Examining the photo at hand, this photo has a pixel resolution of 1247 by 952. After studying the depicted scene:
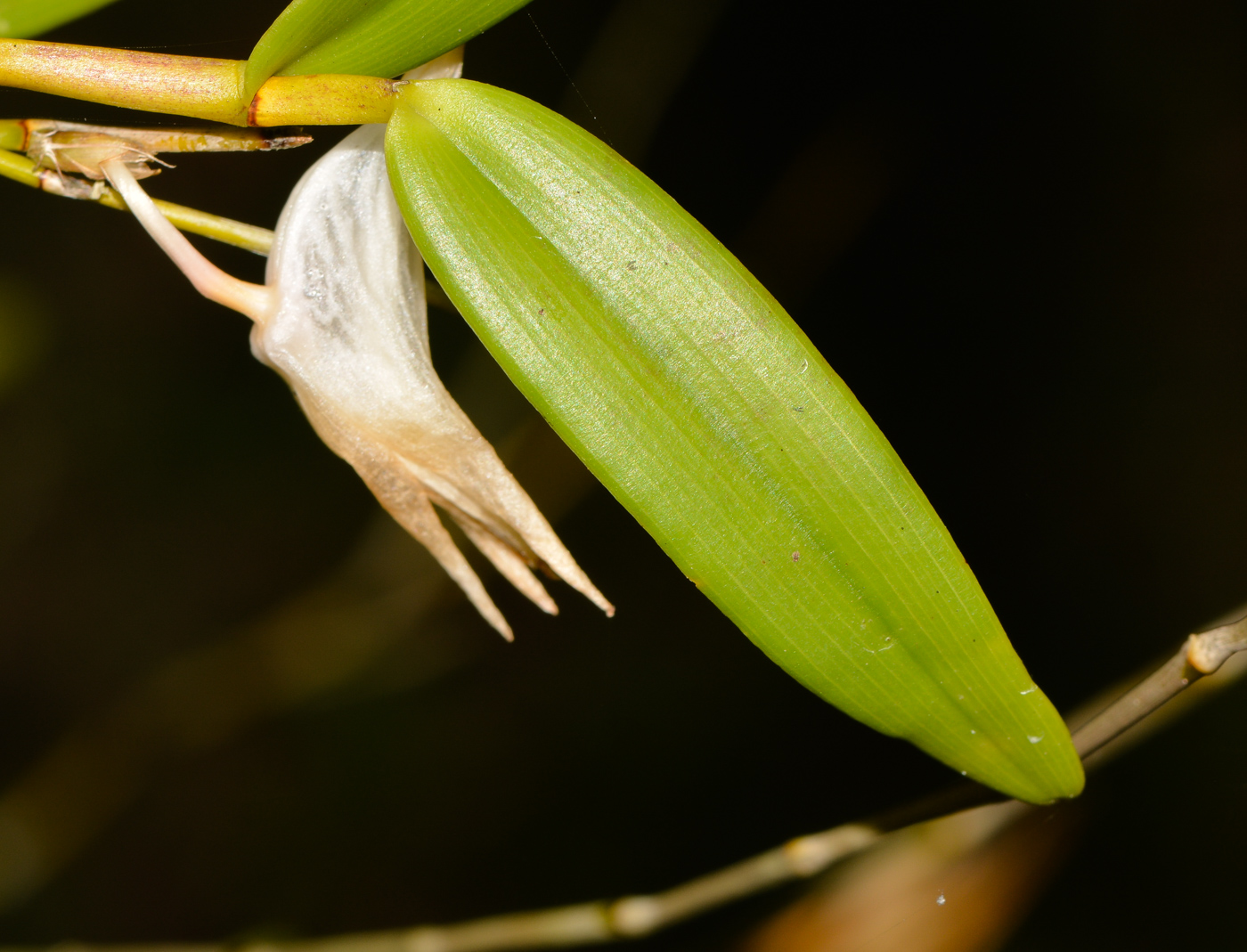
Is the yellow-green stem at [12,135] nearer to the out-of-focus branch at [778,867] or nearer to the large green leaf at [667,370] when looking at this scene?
the large green leaf at [667,370]

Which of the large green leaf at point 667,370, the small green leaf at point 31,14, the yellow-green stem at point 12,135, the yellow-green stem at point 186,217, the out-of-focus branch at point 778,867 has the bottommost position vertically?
the out-of-focus branch at point 778,867

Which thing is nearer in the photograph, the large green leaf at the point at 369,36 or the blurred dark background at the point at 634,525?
the large green leaf at the point at 369,36

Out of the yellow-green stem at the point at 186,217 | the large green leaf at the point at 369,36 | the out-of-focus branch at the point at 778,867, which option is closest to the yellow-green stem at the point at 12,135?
the yellow-green stem at the point at 186,217

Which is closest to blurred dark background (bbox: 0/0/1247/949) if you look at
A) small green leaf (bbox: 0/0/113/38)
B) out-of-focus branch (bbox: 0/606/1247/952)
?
out-of-focus branch (bbox: 0/606/1247/952)

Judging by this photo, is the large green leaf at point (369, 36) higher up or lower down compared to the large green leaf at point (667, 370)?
higher up

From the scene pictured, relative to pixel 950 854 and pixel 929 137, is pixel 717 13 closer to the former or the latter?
pixel 929 137

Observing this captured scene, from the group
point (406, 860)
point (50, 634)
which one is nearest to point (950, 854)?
point (406, 860)

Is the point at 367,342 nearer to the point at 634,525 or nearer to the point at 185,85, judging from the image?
the point at 185,85
